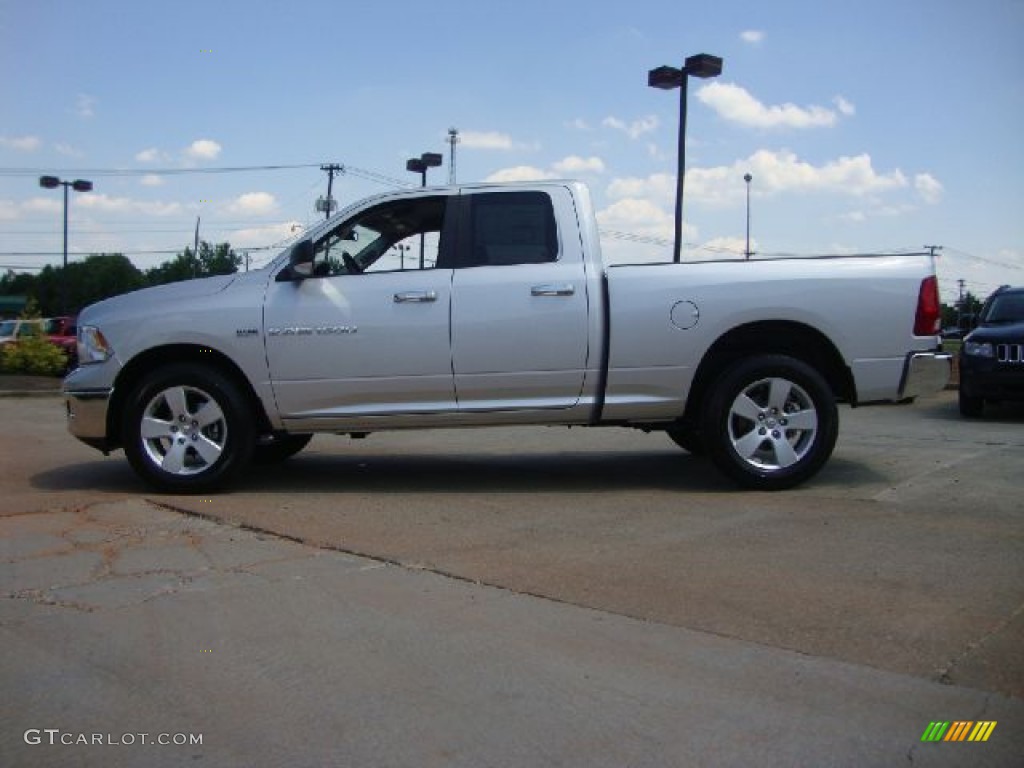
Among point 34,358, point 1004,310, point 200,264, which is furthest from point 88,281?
point 1004,310

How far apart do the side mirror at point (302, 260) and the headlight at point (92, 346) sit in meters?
1.35

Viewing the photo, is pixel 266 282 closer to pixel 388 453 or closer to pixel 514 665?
pixel 388 453

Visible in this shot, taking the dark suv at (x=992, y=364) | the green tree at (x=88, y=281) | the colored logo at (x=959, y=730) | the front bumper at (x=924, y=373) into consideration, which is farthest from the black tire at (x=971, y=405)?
the green tree at (x=88, y=281)

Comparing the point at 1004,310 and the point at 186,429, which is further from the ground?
the point at 1004,310

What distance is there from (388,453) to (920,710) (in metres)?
5.85

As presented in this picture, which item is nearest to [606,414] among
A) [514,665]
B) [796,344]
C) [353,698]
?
[796,344]

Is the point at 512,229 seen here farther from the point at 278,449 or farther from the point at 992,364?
the point at 992,364

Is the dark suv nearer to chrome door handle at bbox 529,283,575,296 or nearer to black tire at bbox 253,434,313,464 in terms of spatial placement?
chrome door handle at bbox 529,283,575,296

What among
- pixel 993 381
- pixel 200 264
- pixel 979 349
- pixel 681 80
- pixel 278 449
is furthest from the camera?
pixel 200 264

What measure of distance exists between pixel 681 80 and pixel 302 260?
1370cm

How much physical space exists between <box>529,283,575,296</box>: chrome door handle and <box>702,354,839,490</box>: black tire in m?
1.17

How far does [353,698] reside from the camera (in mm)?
3160

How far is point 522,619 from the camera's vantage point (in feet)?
12.8

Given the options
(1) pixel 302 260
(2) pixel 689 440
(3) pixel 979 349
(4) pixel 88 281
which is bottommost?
(2) pixel 689 440
